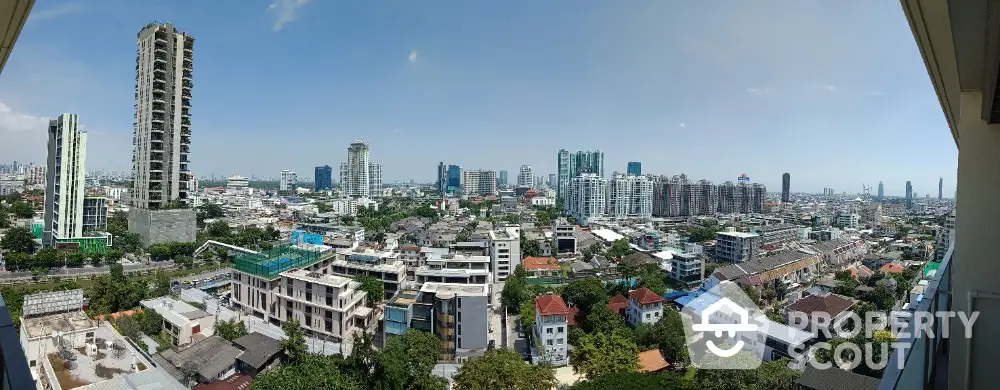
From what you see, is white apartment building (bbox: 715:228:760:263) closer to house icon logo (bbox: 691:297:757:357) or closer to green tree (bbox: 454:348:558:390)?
house icon logo (bbox: 691:297:757:357)

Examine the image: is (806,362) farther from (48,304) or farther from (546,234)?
(546,234)

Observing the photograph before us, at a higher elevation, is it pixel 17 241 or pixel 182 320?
pixel 17 241

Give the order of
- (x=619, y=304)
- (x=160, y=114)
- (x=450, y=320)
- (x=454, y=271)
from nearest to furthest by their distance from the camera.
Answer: (x=450, y=320), (x=454, y=271), (x=619, y=304), (x=160, y=114)

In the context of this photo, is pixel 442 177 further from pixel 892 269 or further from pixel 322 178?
pixel 892 269

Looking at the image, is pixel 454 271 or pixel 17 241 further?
pixel 17 241

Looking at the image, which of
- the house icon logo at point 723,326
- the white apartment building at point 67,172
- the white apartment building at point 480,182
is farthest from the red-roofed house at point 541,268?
the white apartment building at point 480,182

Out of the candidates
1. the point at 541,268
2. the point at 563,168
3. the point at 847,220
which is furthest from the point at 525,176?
→ the point at 541,268

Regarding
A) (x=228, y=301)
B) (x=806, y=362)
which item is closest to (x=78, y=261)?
(x=228, y=301)
